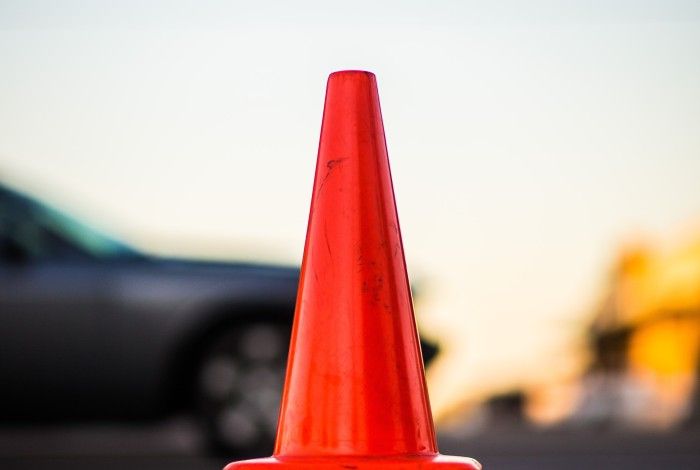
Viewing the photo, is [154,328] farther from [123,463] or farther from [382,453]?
[382,453]

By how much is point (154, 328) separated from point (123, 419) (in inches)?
19.7

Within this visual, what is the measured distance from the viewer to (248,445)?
7297 millimetres

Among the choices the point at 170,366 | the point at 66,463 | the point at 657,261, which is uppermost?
the point at 657,261

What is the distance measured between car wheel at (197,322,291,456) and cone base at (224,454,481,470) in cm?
429

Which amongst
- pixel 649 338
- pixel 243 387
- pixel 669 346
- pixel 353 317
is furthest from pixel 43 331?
pixel 649 338

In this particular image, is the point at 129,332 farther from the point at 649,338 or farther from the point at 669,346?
the point at 649,338

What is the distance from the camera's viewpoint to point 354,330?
3.14 meters

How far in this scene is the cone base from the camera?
117 inches

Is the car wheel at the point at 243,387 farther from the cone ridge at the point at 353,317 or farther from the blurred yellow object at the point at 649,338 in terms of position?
the blurred yellow object at the point at 649,338

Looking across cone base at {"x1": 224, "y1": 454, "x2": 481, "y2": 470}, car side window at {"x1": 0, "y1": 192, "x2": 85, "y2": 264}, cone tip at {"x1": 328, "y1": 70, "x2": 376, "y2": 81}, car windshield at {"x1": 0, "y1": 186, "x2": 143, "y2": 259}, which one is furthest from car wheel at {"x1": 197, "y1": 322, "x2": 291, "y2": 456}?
cone base at {"x1": 224, "y1": 454, "x2": 481, "y2": 470}

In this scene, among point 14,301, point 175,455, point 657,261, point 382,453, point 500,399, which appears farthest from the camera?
point 500,399

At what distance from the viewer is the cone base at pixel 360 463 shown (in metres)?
2.96

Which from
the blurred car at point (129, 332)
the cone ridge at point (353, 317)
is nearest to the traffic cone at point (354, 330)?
the cone ridge at point (353, 317)

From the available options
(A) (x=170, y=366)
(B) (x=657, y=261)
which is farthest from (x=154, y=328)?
(B) (x=657, y=261)
